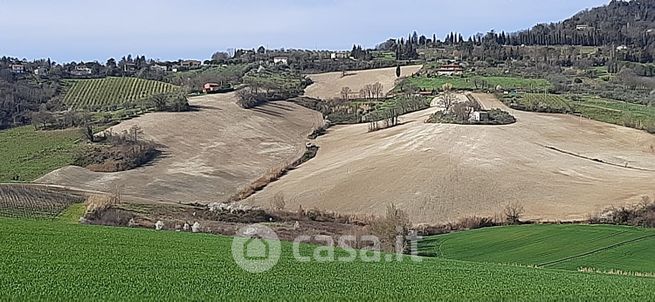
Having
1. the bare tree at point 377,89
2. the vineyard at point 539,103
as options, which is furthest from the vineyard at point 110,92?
the vineyard at point 539,103

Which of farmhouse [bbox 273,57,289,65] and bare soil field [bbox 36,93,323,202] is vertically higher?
farmhouse [bbox 273,57,289,65]

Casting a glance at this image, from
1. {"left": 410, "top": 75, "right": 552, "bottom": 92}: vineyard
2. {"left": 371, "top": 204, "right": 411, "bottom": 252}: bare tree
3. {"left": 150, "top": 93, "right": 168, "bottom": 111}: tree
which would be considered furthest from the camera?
{"left": 410, "top": 75, "right": 552, "bottom": 92}: vineyard

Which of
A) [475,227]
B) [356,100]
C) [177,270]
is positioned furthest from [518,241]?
[356,100]

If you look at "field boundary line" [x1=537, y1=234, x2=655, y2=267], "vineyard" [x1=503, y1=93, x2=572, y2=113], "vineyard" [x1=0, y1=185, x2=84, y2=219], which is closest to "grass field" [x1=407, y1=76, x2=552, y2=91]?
"vineyard" [x1=503, y1=93, x2=572, y2=113]

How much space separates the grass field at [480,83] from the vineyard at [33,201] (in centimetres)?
8316

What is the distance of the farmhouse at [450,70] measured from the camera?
451 feet

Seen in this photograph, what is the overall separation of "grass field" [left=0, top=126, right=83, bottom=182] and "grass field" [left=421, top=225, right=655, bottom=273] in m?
44.6

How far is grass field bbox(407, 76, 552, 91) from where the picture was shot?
391ft

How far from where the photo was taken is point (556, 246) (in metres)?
37.2

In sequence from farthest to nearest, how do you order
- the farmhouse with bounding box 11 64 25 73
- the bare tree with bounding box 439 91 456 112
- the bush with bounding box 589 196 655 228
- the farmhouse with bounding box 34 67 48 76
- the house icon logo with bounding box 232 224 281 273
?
the farmhouse with bounding box 11 64 25 73 → the farmhouse with bounding box 34 67 48 76 → the bare tree with bounding box 439 91 456 112 → the bush with bounding box 589 196 655 228 → the house icon logo with bounding box 232 224 281 273

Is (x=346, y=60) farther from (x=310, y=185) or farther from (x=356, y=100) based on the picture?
(x=310, y=185)

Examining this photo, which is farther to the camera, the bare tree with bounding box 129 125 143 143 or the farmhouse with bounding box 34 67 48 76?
the farmhouse with bounding box 34 67 48 76

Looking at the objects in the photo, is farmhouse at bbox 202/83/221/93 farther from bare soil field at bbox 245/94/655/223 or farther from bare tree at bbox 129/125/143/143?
bare soil field at bbox 245/94/655/223

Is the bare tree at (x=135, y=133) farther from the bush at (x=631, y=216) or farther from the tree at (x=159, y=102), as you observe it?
the bush at (x=631, y=216)
